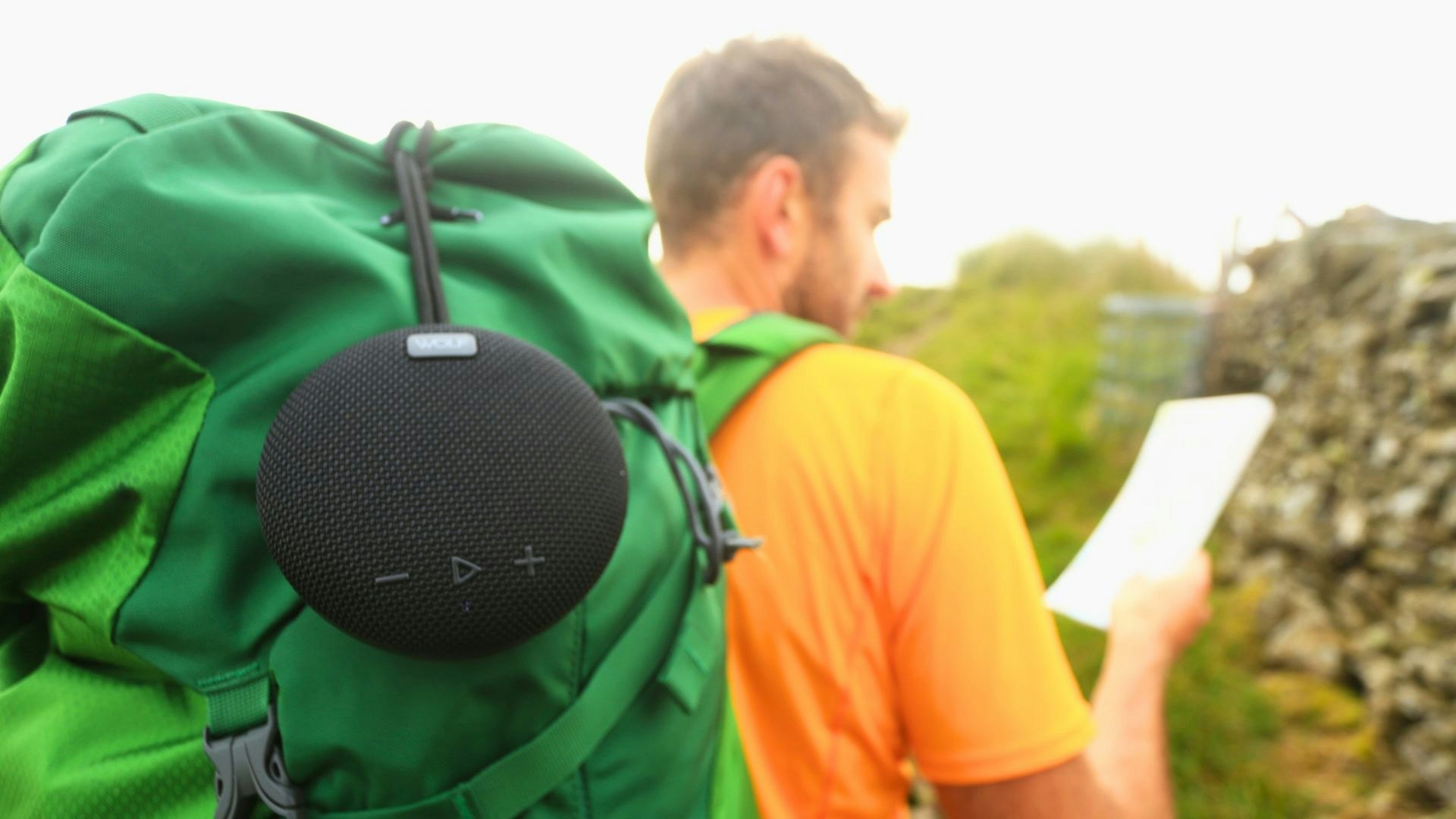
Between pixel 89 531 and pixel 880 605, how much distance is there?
976 mm

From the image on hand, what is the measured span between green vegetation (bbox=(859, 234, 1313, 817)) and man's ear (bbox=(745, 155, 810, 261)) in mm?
2923

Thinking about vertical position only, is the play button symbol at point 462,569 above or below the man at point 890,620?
above

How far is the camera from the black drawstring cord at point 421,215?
2.59 feet

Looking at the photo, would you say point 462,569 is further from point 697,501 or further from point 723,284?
point 723,284

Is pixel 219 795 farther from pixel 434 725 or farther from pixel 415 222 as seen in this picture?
pixel 415 222

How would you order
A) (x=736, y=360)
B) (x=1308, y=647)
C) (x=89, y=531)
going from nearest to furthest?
1. (x=89, y=531)
2. (x=736, y=360)
3. (x=1308, y=647)

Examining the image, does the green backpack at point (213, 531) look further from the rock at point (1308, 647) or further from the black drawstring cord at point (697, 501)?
the rock at point (1308, 647)

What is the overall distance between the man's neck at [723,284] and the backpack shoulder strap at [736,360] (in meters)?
0.28

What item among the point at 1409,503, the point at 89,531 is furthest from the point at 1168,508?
the point at 1409,503

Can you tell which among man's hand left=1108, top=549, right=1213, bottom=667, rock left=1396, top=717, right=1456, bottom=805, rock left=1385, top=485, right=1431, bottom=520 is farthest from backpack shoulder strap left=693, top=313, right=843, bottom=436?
rock left=1385, top=485, right=1431, bottom=520

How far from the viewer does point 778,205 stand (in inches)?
64.3

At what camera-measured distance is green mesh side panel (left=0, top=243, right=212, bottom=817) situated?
71 cm

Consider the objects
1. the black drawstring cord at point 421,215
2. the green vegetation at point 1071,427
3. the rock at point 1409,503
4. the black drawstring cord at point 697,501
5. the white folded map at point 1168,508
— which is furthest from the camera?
the green vegetation at point 1071,427

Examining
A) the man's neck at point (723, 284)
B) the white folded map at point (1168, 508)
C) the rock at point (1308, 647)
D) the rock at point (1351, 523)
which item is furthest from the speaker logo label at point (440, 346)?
the rock at point (1308, 647)
